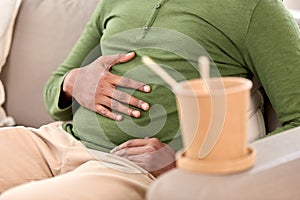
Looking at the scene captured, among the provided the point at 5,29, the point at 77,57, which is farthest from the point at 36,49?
the point at 77,57

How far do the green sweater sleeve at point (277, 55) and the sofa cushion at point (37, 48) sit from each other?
649 millimetres

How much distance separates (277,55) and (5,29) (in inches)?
38.4

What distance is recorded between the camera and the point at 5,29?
6.37 feet

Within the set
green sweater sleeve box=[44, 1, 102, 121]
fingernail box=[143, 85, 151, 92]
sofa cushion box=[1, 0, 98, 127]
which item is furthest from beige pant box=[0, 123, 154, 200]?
sofa cushion box=[1, 0, 98, 127]

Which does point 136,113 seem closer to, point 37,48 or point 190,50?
point 190,50

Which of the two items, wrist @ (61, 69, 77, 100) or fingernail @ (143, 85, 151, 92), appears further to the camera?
wrist @ (61, 69, 77, 100)

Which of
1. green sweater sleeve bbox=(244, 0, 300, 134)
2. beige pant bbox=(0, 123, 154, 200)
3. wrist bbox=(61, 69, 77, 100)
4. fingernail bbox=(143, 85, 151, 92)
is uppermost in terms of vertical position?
green sweater sleeve bbox=(244, 0, 300, 134)

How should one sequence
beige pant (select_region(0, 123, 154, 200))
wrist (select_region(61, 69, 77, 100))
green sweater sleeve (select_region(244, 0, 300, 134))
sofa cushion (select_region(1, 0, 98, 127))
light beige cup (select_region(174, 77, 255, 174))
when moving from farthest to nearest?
sofa cushion (select_region(1, 0, 98, 127)) < wrist (select_region(61, 69, 77, 100)) < green sweater sleeve (select_region(244, 0, 300, 134)) < beige pant (select_region(0, 123, 154, 200)) < light beige cup (select_region(174, 77, 255, 174))

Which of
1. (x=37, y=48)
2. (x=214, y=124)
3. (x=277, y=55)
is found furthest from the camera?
(x=37, y=48)

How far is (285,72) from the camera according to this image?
130 centimetres

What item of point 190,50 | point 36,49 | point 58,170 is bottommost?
point 58,170

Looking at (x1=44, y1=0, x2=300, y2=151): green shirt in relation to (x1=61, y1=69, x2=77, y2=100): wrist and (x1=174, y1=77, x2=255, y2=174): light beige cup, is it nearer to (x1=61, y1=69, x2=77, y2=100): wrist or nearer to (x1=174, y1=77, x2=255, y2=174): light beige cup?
(x1=61, y1=69, x2=77, y2=100): wrist

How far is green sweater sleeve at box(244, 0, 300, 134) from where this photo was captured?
4.27 feet

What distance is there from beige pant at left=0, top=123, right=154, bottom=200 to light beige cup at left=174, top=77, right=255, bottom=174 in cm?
29
